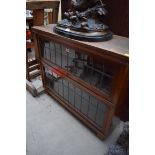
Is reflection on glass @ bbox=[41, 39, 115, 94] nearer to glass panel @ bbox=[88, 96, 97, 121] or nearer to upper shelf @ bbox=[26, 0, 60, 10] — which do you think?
glass panel @ bbox=[88, 96, 97, 121]

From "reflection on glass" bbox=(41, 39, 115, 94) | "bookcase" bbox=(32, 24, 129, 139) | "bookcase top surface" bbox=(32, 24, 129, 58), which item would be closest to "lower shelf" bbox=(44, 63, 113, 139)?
"bookcase" bbox=(32, 24, 129, 139)

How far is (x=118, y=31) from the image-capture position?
54.4 inches

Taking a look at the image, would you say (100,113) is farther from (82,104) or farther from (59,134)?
(59,134)

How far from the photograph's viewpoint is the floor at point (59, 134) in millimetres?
1308

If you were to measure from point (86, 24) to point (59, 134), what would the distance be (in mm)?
895

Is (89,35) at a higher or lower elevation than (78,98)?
higher

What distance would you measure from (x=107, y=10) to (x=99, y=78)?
544 mm

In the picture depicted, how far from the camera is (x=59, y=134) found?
1.44 m

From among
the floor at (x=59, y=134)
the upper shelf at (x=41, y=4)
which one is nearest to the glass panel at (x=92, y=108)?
the floor at (x=59, y=134)

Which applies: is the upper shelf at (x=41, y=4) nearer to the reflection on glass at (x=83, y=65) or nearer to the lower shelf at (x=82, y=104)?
the reflection on glass at (x=83, y=65)

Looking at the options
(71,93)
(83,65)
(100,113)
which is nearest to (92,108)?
(100,113)

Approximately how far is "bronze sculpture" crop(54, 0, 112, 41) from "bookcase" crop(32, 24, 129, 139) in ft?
0.14

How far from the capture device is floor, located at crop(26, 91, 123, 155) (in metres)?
1.31
